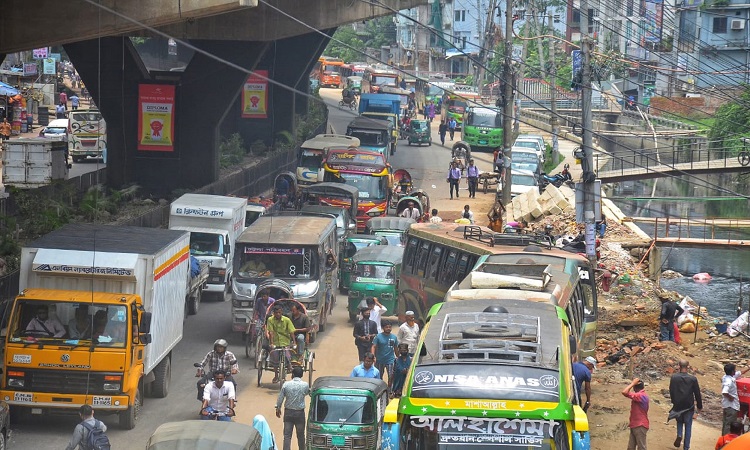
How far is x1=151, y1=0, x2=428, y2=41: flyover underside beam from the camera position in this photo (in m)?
40.3

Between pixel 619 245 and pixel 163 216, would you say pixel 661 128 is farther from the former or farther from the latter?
pixel 163 216

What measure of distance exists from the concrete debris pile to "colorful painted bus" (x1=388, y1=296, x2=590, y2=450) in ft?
100

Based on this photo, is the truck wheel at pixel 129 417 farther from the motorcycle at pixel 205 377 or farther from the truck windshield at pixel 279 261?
the truck windshield at pixel 279 261

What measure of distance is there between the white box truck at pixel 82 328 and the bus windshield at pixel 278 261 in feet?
18.9

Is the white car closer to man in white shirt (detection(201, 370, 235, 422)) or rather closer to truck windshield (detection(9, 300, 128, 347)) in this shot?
truck windshield (detection(9, 300, 128, 347))

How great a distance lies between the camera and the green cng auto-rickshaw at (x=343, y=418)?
15.8 metres

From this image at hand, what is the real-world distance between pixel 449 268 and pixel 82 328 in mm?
8542

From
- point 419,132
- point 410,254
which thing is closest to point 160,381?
point 410,254

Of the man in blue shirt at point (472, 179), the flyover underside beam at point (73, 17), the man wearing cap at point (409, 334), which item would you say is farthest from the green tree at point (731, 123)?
the man wearing cap at point (409, 334)

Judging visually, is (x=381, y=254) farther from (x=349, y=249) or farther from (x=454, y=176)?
(x=454, y=176)

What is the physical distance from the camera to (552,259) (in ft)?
70.0

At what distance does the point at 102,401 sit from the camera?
18000 millimetres

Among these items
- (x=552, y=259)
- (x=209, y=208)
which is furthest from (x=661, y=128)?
(x=552, y=259)

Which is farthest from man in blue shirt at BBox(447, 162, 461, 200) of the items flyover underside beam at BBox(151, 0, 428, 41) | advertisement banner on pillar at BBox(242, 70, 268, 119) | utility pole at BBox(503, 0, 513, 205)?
advertisement banner on pillar at BBox(242, 70, 268, 119)
